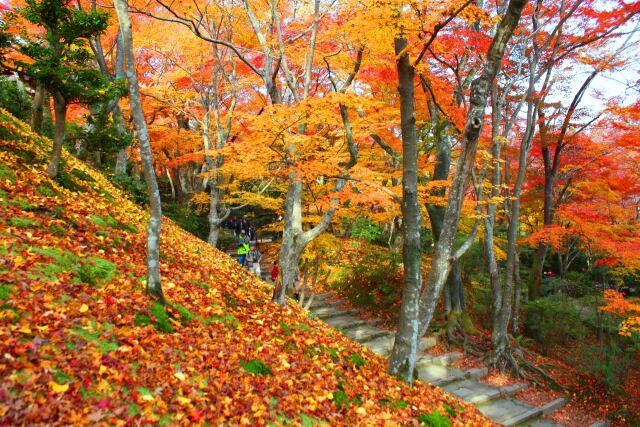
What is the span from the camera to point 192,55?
14070 millimetres

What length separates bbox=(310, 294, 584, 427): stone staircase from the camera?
28.7 feet

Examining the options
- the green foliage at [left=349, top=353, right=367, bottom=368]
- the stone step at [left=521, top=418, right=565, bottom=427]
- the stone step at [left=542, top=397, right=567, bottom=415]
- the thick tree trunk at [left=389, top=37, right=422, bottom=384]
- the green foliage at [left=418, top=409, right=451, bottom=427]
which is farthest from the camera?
the stone step at [left=542, top=397, right=567, bottom=415]

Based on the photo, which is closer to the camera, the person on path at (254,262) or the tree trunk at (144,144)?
the tree trunk at (144,144)

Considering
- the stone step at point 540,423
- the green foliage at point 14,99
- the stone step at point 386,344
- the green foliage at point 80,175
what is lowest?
the stone step at point 540,423

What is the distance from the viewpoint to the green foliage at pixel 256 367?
430 centimetres

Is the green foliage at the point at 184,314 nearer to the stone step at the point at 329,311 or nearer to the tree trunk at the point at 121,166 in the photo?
the stone step at the point at 329,311

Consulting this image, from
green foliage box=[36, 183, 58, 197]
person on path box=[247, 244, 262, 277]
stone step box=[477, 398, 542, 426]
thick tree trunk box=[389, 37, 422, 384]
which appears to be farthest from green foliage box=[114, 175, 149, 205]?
stone step box=[477, 398, 542, 426]

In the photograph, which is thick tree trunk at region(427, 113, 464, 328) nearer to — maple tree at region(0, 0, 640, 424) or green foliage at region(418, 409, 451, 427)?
maple tree at region(0, 0, 640, 424)

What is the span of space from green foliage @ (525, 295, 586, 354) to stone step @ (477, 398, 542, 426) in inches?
171

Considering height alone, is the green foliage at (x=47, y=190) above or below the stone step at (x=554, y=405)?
above

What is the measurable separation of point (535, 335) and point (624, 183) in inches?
301

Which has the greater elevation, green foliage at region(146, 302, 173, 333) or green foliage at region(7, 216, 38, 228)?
green foliage at region(7, 216, 38, 228)

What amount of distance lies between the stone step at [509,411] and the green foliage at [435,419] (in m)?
3.79

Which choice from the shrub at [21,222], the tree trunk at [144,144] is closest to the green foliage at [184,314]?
the tree trunk at [144,144]
